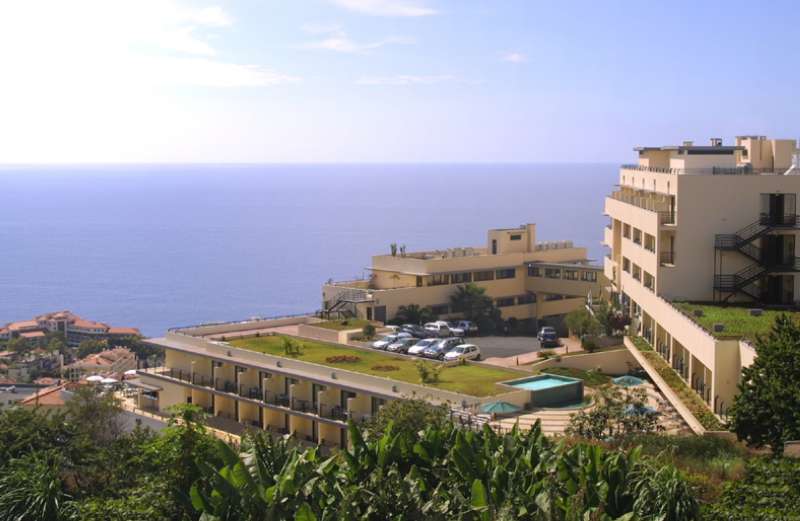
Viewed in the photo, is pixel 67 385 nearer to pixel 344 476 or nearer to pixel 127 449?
pixel 127 449

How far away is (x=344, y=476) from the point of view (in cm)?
2111

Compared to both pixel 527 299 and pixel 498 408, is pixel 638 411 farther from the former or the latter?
pixel 527 299

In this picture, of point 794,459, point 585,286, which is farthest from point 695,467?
point 585,286

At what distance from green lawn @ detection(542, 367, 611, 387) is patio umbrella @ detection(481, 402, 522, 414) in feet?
24.1

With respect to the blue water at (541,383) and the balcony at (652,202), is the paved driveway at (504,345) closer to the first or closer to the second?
the balcony at (652,202)

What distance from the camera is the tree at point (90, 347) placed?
9214 centimetres

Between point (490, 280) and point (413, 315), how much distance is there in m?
6.90

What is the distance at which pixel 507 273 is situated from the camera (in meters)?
64.8

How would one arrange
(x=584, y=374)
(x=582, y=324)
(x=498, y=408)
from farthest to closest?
(x=582, y=324) < (x=584, y=374) < (x=498, y=408)

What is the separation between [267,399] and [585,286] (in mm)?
25087

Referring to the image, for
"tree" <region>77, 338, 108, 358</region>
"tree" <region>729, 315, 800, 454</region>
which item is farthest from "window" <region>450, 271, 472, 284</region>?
"tree" <region>77, 338, 108, 358</region>

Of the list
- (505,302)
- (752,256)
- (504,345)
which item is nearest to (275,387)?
(504,345)

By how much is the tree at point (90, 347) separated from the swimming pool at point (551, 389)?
6042cm

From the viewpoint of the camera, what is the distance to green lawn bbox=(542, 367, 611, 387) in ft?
142
